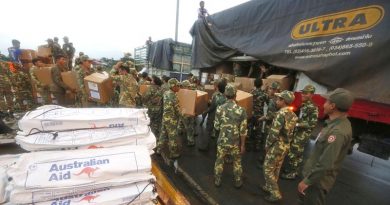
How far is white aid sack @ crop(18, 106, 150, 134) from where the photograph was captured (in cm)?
133

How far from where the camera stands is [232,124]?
2.88 metres

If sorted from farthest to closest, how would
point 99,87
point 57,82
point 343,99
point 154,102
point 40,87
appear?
point 40,87, point 57,82, point 154,102, point 99,87, point 343,99

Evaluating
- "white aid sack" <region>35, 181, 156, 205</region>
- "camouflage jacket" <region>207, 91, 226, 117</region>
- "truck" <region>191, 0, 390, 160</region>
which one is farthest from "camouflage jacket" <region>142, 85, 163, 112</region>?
"white aid sack" <region>35, 181, 156, 205</region>

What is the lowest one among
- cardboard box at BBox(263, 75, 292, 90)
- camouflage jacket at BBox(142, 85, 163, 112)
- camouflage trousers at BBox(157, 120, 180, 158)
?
camouflage trousers at BBox(157, 120, 180, 158)

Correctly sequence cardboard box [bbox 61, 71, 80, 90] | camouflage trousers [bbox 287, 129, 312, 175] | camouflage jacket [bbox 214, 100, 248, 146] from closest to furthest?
camouflage jacket [bbox 214, 100, 248, 146] → camouflage trousers [bbox 287, 129, 312, 175] → cardboard box [bbox 61, 71, 80, 90]

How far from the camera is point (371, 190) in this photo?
3369 mm

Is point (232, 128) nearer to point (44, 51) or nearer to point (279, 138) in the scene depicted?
point (279, 138)

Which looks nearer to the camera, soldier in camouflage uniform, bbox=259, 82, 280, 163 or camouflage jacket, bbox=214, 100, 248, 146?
camouflage jacket, bbox=214, 100, 248, 146

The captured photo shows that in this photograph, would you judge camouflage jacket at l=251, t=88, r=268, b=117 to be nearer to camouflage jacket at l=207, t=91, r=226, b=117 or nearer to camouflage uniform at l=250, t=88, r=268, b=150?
camouflage uniform at l=250, t=88, r=268, b=150

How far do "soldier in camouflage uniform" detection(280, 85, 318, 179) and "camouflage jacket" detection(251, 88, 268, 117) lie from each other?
1.02m

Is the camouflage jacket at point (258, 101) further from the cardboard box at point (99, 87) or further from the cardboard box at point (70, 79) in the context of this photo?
the cardboard box at point (70, 79)

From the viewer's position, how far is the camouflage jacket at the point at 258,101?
4.20 m

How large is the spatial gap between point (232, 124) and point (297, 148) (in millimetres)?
1335

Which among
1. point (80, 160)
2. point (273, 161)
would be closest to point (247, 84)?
point (273, 161)
